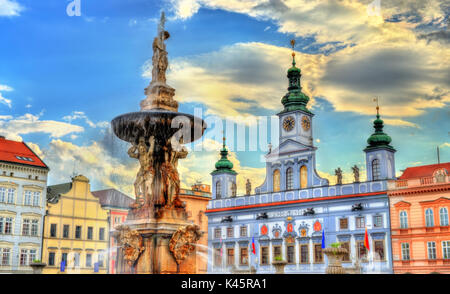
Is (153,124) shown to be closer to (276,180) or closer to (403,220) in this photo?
(403,220)

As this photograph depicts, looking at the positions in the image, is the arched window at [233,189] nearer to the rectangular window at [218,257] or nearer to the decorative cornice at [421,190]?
the rectangular window at [218,257]

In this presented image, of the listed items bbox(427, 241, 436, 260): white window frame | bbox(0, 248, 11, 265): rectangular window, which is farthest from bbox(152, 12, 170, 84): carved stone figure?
bbox(427, 241, 436, 260): white window frame

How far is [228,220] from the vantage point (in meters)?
52.2

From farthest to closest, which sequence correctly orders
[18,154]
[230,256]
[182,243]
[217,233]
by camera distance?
[217,233] < [230,256] < [18,154] < [182,243]

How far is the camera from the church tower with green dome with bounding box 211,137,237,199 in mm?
55281

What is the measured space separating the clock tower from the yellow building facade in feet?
61.1

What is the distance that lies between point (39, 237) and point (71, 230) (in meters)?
2.54

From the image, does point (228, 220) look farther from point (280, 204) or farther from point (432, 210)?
point (432, 210)

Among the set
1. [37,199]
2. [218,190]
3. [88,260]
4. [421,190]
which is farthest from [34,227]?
[421,190]

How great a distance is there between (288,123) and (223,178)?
9.28 metres

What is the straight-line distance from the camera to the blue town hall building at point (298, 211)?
4366cm

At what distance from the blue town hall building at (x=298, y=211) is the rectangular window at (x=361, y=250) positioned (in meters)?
0.08

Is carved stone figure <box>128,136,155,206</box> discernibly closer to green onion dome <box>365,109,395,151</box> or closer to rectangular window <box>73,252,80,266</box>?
rectangular window <box>73,252,80,266</box>

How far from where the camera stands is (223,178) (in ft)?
Result: 183
